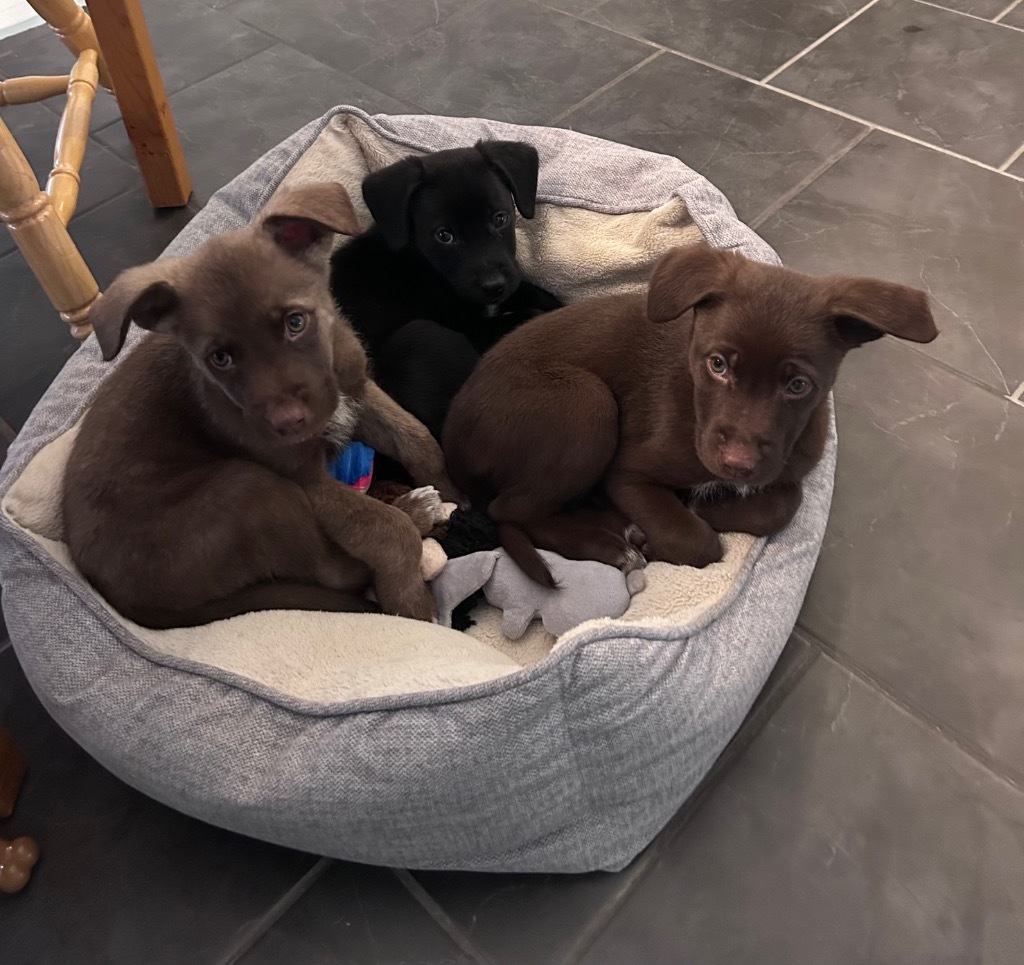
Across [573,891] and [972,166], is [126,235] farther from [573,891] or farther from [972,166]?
[972,166]

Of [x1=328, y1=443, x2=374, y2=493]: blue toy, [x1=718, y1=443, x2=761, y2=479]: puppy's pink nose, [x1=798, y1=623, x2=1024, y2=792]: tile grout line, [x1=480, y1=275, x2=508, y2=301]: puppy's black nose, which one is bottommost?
[x1=798, y1=623, x2=1024, y2=792]: tile grout line

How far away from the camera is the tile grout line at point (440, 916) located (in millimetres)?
1648

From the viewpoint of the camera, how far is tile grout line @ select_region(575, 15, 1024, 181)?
324 cm

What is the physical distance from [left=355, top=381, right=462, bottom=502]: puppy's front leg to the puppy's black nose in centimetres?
39

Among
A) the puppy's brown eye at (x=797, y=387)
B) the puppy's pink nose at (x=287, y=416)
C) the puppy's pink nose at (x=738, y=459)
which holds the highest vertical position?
the puppy's pink nose at (x=287, y=416)

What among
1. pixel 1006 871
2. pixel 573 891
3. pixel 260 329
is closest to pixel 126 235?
pixel 260 329

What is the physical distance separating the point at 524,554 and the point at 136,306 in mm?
896

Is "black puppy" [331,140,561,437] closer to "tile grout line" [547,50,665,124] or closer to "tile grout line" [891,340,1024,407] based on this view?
"tile grout line" [891,340,1024,407]

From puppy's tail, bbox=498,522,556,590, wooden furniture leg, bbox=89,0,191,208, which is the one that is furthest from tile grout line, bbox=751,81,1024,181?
puppy's tail, bbox=498,522,556,590

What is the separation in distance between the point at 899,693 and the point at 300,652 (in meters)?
1.29

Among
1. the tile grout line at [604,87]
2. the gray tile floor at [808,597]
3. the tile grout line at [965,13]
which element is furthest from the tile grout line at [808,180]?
the tile grout line at [965,13]

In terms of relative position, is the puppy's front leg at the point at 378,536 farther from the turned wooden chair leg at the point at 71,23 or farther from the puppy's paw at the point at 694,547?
the turned wooden chair leg at the point at 71,23

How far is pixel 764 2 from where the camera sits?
411 centimetres

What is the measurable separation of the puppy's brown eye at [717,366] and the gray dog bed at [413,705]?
0.42 meters
